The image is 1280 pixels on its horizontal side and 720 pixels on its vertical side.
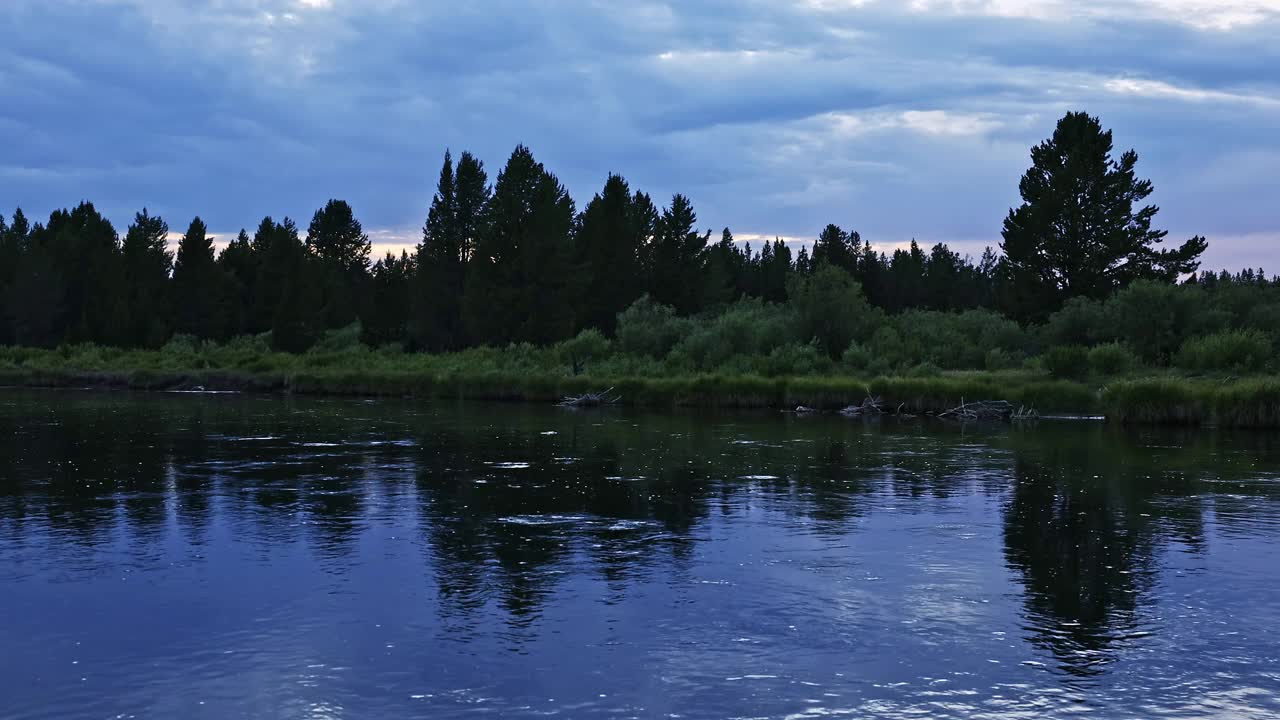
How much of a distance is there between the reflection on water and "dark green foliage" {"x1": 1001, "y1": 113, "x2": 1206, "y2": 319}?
117ft

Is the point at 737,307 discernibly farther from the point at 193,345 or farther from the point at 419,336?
the point at 193,345

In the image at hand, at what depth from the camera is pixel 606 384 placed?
55281mm

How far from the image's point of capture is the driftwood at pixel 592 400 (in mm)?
51688

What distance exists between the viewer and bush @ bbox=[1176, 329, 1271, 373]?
151 feet

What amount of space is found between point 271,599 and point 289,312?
81.5 meters

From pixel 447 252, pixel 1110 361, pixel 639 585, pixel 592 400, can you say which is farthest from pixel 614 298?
pixel 639 585

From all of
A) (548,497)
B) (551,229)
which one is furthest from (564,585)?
(551,229)

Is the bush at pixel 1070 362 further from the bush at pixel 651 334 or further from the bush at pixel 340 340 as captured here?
the bush at pixel 340 340

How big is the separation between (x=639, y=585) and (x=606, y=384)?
132ft

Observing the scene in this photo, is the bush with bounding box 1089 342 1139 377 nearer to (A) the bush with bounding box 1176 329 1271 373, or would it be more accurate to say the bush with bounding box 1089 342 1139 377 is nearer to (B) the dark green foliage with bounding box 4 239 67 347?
(A) the bush with bounding box 1176 329 1271 373

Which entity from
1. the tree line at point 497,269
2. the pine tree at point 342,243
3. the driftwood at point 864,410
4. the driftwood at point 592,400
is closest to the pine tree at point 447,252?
the tree line at point 497,269

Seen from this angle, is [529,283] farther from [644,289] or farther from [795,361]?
[795,361]

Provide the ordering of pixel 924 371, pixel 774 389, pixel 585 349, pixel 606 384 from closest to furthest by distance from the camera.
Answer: pixel 774 389 → pixel 924 371 → pixel 606 384 → pixel 585 349

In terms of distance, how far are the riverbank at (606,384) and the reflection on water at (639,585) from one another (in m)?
10.3
